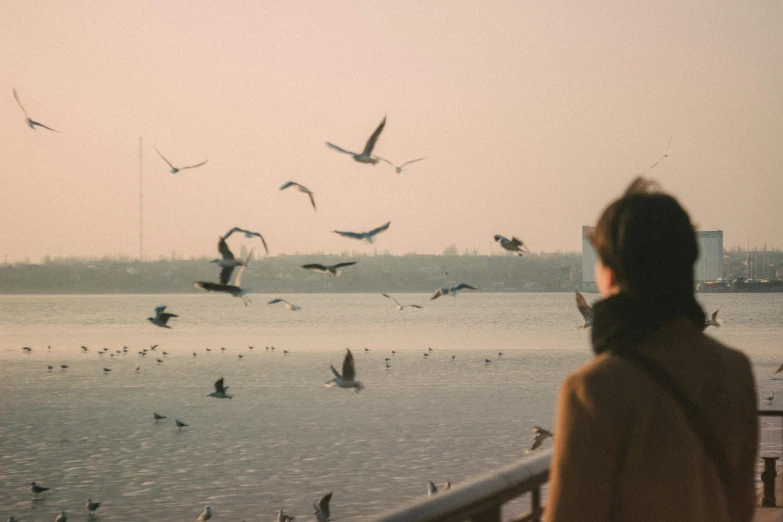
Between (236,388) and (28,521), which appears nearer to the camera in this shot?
(28,521)

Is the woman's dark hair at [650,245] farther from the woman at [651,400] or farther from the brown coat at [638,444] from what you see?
the brown coat at [638,444]

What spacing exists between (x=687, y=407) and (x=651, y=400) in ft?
0.29

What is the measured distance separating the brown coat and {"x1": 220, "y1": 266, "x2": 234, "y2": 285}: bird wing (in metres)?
6.22

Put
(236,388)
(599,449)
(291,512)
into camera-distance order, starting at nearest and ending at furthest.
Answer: (599,449) < (291,512) < (236,388)

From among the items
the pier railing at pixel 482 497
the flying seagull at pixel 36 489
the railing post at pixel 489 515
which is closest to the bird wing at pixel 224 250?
the pier railing at pixel 482 497

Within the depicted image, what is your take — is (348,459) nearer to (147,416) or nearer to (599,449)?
(147,416)

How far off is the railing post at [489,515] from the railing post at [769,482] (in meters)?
5.12

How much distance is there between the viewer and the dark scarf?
78.2 inches

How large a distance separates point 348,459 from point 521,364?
3070 centimetres

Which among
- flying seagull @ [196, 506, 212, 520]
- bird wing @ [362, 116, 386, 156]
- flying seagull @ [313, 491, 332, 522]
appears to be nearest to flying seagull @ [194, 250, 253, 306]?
bird wing @ [362, 116, 386, 156]

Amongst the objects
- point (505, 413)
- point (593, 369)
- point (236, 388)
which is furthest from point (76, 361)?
point (593, 369)

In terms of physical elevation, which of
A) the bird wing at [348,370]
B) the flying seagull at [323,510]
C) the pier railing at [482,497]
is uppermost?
the pier railing at [482,497]

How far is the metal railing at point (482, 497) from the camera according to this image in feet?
6.96

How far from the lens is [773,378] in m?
43.5
